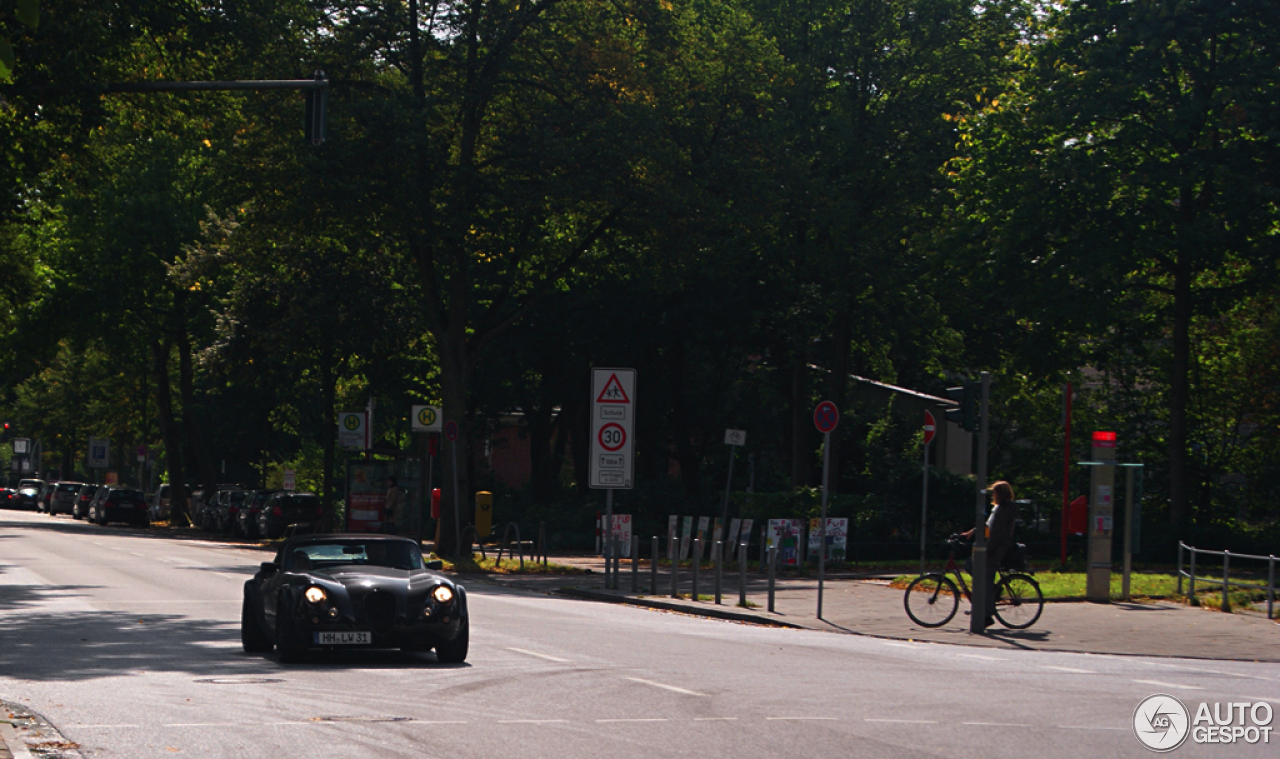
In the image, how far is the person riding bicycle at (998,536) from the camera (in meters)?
18.4

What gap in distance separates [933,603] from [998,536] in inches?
49.0

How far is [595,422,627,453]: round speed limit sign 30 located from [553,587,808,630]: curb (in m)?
2.50

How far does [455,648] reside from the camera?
12.9m

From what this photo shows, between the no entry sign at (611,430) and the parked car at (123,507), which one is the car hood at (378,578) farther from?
the parked car at (123,507)

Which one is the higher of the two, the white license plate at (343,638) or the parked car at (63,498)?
the white license plate at (343,638)

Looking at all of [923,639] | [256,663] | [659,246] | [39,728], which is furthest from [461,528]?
[39,728]

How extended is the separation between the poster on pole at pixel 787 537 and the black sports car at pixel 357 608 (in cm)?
1679

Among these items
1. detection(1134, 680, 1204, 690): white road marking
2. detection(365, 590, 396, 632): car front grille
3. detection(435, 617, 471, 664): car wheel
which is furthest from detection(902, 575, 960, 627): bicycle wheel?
detection(365, 590, 396, 632): car front grille

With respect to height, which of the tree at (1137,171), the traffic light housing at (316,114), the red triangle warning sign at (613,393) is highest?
the tree at (1137,171)

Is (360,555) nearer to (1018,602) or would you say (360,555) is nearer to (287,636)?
(287,636)

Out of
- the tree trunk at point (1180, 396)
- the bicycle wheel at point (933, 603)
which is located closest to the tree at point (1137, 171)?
the tree trunk at point (1180, 396)

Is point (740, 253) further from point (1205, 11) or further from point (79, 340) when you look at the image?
point (79, 340)

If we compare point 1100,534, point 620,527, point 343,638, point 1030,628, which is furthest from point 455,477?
point 343,638

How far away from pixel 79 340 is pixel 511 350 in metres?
21.8
